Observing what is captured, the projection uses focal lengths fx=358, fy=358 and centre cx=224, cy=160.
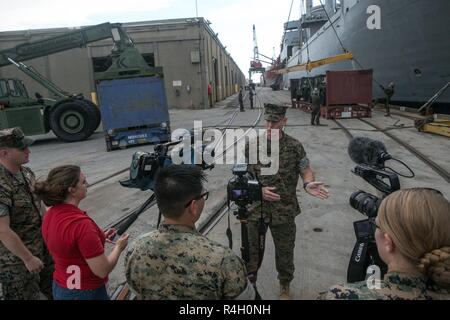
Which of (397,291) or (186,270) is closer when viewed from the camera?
(397,291)

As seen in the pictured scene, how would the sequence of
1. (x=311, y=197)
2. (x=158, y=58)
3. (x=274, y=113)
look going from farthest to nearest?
(x=158, y=58) → (x=311, y=197) → (x=274, y=113)

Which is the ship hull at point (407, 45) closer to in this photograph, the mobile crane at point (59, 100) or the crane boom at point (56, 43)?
the mobile crane at point (59, 100)

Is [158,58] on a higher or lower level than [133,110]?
higher

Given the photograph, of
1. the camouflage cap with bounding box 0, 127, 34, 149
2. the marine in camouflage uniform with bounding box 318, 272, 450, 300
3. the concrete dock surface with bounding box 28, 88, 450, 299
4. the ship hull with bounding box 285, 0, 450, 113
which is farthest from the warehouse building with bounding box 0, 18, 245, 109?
the marine in camouflage uniform with bounding box 318, 272, 450, 300

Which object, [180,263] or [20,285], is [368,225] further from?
[20,285]

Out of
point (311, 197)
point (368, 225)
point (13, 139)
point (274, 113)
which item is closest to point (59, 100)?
point (311, 197)

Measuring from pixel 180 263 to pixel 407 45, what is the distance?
15621 millimetres

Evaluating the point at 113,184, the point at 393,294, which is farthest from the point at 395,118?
the point at 393,294

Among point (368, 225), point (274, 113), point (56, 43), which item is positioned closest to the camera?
point (368, 225)

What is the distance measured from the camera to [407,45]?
14.3 metres

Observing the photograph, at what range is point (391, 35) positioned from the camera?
15.5m

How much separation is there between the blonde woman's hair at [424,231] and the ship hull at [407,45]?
13.3 meters

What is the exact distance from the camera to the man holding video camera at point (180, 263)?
161 centimetres

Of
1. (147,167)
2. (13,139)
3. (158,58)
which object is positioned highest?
(158,58)
